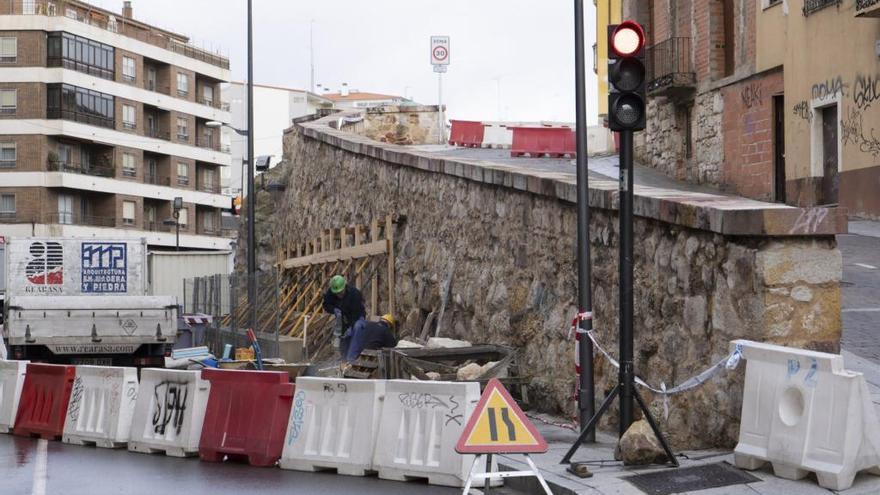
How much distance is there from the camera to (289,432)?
449 inches

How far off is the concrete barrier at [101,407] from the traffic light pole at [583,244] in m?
5.03

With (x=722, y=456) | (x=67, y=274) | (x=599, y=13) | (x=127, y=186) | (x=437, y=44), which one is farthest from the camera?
(x=127, y=186)

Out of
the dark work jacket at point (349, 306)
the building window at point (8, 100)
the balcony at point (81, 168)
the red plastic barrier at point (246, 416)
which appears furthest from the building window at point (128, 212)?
the red plastic barrier at point (246, 416)

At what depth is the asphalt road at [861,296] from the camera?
1147 centimetres

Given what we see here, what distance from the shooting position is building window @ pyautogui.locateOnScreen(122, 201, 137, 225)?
216 ft

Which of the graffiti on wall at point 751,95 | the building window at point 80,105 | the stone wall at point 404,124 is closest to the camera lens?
the graffiti on wall at point 751,95

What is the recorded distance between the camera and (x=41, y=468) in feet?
37.4

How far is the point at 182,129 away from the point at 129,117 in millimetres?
5368

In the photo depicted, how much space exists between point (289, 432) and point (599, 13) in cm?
3380

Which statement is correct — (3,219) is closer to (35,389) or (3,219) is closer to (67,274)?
(67,274)

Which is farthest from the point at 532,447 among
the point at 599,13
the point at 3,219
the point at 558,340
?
the point at 3,219

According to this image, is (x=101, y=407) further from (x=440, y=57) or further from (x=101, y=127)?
(x=101, y=127)

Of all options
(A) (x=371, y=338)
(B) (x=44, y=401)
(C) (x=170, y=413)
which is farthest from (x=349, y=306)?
(C) (x=170, y=413)

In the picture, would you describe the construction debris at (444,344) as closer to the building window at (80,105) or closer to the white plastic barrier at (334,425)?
the white plastic barrier at (334,425)
